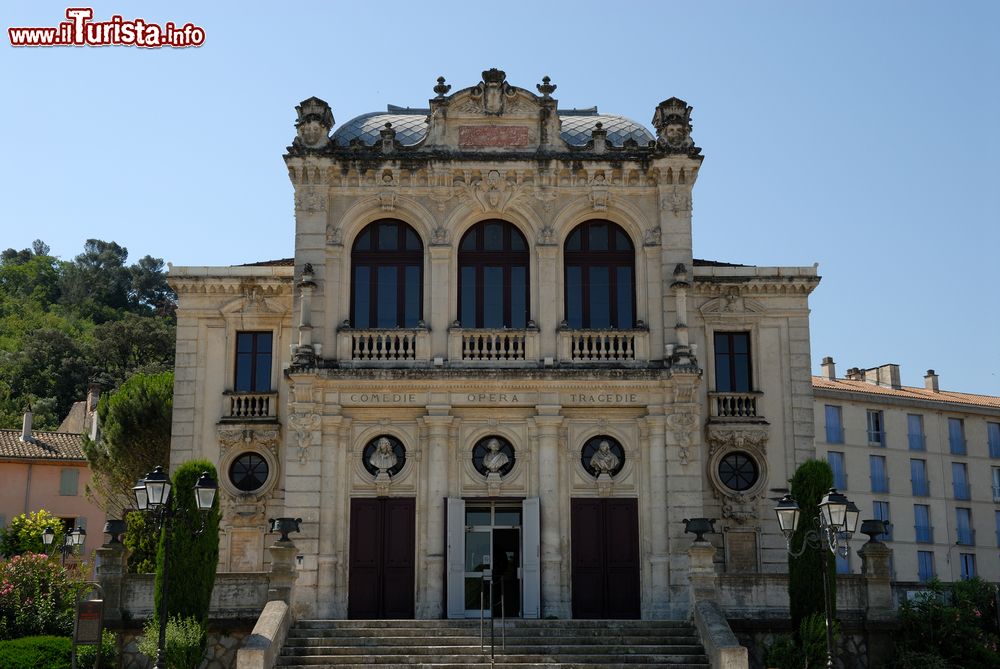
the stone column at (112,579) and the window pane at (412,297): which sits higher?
the window pane at (412,297)

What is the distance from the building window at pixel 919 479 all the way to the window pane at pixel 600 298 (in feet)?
113

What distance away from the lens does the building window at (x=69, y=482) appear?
5766 centimetres

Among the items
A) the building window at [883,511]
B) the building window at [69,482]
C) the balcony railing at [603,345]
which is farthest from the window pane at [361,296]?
the building window at [883,511]

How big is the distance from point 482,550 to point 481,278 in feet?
22.8

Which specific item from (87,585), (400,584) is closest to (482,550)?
(400,584)

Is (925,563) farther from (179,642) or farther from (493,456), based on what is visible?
(179,642)

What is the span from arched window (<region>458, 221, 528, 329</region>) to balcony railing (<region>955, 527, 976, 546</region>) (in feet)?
124

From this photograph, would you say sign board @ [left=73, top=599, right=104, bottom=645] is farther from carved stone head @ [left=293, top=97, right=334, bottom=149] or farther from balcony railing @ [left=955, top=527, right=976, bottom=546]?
balcony railing @ [left=955, top=527, right=976, bottom=546]

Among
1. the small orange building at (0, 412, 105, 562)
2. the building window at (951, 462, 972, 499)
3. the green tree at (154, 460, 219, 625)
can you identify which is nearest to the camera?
the green tree at (154, 460, 219, 625)

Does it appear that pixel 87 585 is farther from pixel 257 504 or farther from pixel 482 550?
pixel 482 550

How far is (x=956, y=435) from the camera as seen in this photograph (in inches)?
2451

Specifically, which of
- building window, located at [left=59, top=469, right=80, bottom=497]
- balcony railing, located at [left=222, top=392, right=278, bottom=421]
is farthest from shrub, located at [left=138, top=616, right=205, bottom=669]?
building window, located at [left=59, top=469, right=80, bottom=497]

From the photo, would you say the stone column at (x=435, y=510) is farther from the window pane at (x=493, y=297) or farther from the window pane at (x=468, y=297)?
the window pane at (x=493, y=297)

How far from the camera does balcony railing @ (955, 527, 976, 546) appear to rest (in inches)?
2392
